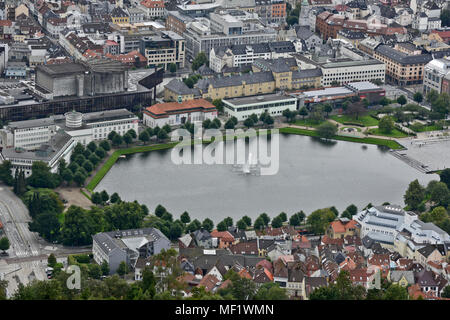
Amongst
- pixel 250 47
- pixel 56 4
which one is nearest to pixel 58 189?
pixel 250 47

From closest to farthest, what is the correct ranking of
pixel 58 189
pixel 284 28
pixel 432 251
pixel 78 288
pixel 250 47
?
pixel 78 288 → pixel 432 251 → pixel 58 189 → pixel 250 47 → pixel 284 28

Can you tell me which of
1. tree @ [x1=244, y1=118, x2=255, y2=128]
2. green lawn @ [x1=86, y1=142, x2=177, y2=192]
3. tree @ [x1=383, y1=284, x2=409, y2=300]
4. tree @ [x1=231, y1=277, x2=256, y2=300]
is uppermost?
tree @ [x1=383, y1=284, x2=409, y2=300]

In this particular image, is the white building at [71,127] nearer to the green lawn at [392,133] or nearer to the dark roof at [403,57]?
the green lawn at [392,133]

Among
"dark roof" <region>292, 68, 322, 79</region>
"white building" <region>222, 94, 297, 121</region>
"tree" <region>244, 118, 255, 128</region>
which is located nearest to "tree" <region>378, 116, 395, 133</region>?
"white building" <region>222, 94, 297, 121</region>

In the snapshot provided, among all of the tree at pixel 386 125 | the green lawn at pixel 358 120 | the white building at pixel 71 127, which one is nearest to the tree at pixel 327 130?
the green lawn at pixel 358 120

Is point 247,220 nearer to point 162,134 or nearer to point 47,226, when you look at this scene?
point 47,226

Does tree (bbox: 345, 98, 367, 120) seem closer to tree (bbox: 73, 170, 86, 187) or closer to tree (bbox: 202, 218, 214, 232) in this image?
tree (bbox: 73, 170, 86, 187)
